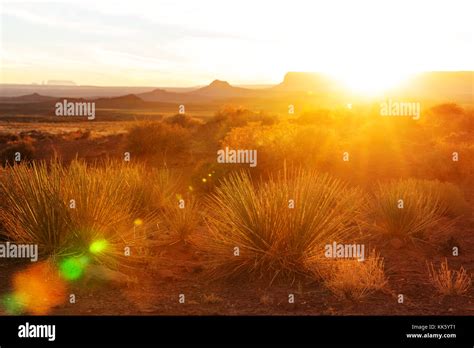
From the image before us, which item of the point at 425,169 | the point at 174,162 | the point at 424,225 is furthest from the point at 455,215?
the point at 174,162

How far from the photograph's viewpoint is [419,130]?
24.6 meters

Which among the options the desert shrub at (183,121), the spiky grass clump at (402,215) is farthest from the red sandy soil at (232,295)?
the desert shrub at (183,121)

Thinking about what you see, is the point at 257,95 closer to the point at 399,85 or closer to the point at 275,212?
the point at 399,85

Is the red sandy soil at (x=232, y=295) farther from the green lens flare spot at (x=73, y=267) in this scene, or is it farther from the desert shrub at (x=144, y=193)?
the desert shrub at (x=144, y=193)

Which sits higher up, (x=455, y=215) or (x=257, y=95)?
(x=257, y=95)

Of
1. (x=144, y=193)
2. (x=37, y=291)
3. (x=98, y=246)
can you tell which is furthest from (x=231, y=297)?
(x=144, y=193)

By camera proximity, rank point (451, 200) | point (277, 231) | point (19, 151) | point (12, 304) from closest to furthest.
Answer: point (12, 304), point (277, 231), point (451, 200), point (19, 151)

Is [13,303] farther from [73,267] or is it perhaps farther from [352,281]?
[352,281]

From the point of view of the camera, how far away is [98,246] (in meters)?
7.10

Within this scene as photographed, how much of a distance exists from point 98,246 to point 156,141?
15.3m

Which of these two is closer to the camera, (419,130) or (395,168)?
(395,168)

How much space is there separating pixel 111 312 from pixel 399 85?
105 metres

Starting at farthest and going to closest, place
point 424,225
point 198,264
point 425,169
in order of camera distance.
A: point 425,169 < point 424,225 < point 198,264

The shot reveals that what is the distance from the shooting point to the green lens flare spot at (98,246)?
7043 millimetres
